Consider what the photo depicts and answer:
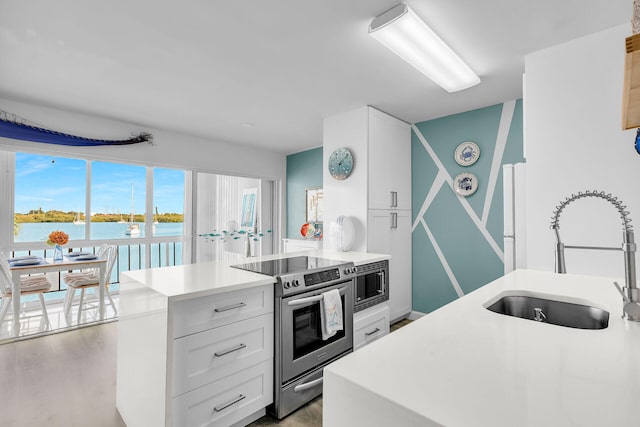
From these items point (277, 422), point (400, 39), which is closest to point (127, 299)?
point (277, 422)

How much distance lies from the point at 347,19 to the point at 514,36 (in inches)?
44.2

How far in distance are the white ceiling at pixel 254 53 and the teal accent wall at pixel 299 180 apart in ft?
5.38

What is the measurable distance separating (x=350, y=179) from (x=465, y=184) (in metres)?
1.27

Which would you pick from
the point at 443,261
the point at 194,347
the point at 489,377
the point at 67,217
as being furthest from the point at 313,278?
the point at 67,217

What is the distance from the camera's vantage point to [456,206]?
345 cm

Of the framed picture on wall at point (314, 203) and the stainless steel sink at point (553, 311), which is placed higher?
the framed picture on wall at point (314, 203)

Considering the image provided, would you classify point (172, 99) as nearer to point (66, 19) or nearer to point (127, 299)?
point (66, 19)

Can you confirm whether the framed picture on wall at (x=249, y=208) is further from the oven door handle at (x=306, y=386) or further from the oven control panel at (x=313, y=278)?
the oven door handle at (x=306, y=386)

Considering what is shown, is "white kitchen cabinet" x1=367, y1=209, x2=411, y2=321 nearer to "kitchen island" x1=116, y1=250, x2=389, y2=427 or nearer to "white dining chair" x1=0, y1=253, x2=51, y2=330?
"kitchen island" x1=116, y1=250, x2=389, y2=427

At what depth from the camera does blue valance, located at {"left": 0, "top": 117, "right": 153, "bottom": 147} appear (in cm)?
297

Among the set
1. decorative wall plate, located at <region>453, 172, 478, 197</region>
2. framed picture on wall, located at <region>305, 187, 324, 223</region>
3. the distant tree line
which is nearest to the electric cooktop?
decorative wall plate, located at <region>453, 172, 478, 197</region>

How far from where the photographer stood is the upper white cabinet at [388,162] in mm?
3311

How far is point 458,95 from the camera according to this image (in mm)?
2955

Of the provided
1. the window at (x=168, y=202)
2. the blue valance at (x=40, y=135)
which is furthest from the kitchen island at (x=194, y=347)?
the window at (x=168, y=202)
